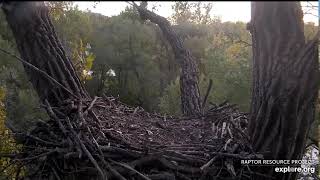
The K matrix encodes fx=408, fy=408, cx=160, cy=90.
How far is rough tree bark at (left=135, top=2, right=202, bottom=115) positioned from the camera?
501 cm

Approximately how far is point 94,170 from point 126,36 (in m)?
13.4

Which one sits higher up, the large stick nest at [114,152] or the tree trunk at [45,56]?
the tree trunk at [45,56]

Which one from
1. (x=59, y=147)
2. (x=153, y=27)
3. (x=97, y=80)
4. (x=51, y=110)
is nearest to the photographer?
(x=59, y=147)

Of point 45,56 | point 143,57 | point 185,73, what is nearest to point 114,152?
point 45,56

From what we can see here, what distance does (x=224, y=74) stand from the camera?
13.2m

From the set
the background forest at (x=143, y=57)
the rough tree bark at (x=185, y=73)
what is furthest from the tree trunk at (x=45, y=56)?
the background forest at (x=143, y=57)

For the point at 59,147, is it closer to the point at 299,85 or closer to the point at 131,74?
the point at 299,85

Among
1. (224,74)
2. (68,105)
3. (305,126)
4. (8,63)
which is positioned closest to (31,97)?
(8,63)

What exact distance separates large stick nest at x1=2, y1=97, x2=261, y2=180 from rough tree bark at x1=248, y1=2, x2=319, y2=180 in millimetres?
181

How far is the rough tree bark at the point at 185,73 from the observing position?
5.01 metres

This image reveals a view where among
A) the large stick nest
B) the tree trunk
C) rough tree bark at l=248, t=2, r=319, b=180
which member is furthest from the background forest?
rough tree bark at l=248, t=2, r=319, b=180

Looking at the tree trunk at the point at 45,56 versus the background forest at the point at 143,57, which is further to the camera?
the background forest at the point at 143,57

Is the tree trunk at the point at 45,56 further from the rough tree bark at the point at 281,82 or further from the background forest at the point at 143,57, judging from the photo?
the background forest at the point at 143,57

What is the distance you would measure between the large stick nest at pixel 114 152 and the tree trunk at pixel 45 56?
0.58 feet
